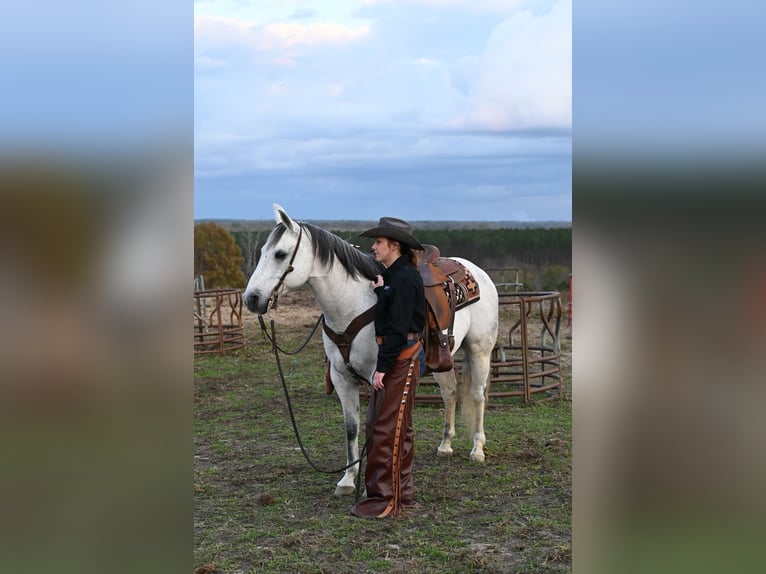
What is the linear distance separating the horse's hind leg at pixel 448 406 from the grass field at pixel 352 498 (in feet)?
0.37

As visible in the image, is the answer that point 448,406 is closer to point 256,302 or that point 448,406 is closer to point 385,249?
point 385,249

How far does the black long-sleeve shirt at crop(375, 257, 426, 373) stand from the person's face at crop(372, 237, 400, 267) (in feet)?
0.13

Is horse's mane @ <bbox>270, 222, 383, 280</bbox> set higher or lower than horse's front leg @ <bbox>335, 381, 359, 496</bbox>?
higher

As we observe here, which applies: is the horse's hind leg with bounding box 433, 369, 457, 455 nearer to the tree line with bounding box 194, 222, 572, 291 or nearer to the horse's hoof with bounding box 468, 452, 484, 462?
the horse's hoof with bounding box 468, 452, 484, 462

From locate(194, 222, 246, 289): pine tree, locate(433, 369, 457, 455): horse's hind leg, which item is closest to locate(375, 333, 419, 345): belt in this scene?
locate(433, 369, 457, 455): horse's hind leg

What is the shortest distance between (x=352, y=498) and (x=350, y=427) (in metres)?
0.46

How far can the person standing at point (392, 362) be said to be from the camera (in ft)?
13.8

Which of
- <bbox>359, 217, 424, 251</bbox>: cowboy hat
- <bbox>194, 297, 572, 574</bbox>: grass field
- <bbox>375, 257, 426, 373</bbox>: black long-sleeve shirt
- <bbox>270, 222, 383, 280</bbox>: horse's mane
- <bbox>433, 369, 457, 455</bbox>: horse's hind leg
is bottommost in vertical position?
<bbox>194, 297, 572, 574</bbox>: grass field

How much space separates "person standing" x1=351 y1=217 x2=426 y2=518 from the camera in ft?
13.8
